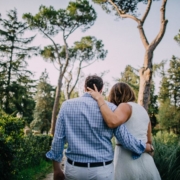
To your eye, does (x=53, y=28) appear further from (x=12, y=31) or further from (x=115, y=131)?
(x=115, y=131)

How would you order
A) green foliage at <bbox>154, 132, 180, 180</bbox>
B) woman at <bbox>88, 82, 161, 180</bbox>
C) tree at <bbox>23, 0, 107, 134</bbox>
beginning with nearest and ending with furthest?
woman at <bbox>88, 82, 161, 180</bbox>
green foliage at <bbox>154, 132, 180, 180</bbox>
tree at <bbox>23, 0, 107, 134</bbox>

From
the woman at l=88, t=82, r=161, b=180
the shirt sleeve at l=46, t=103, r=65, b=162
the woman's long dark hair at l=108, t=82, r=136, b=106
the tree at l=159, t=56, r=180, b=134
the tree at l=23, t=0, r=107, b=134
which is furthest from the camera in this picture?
the tree at l=159, t=56, r=180, b=134

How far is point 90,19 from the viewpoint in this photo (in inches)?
714

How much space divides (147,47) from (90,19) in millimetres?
12038

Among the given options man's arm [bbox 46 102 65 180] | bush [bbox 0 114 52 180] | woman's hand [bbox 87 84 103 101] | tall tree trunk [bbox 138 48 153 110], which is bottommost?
bush [bbox 0 114 52 180]

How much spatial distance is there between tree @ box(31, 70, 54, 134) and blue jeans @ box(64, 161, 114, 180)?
2681 cm

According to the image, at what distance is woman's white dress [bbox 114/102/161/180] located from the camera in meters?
1.98

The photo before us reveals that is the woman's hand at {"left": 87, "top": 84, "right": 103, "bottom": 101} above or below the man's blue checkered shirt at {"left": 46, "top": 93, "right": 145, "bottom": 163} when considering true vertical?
above

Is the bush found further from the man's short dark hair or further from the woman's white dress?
the man's short dark hair

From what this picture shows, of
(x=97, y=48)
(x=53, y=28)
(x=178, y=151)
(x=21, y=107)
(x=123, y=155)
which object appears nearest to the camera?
(x=123, y=155)

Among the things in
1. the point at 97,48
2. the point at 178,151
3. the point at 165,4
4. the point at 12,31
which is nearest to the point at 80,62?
the point at 97,48

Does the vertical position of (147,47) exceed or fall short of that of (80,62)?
it falls short

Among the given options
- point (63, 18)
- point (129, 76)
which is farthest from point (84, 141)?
point (129, 76)

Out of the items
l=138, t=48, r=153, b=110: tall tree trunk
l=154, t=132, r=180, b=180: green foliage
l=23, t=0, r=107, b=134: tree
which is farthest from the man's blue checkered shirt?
l=23, t=0, r=107, b=134: tree
